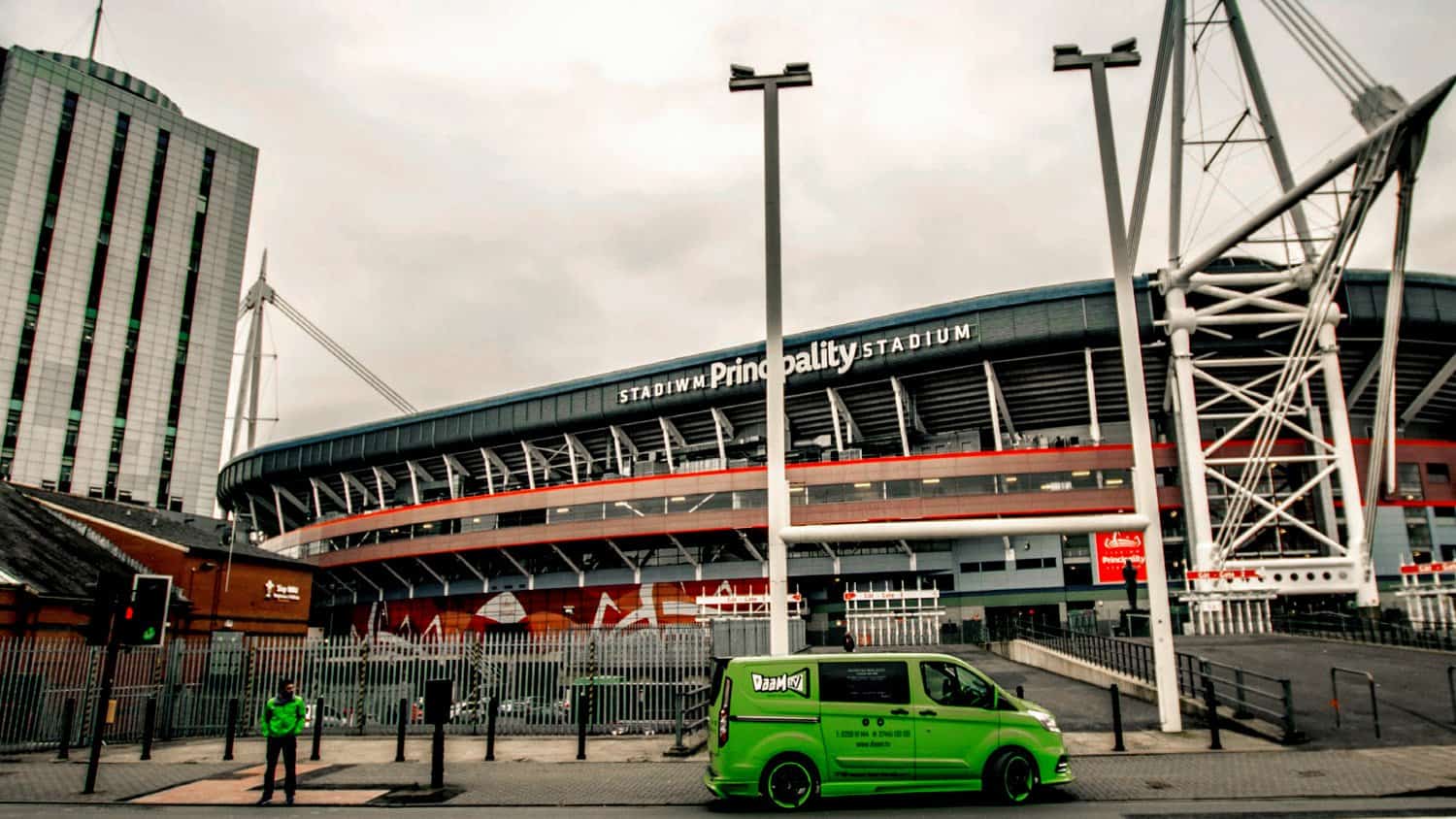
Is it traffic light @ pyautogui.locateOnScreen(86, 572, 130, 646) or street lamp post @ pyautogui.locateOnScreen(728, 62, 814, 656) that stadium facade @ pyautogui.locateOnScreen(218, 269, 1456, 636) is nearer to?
street lamp post @ pyautogui.locateOnScreen(728, 62, 814, 656)

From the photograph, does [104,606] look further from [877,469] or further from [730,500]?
[877,469]

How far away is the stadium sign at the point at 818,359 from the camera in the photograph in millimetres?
50303

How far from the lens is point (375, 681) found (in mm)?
21531

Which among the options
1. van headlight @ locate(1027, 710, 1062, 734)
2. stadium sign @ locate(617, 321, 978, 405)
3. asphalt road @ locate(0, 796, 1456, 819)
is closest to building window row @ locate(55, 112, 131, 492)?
stadium sign @ locate(617, 321, 978, 405)

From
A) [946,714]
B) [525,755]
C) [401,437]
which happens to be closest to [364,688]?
[525,755]

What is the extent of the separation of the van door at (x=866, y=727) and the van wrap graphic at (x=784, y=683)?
0.21 metres

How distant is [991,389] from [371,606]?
49.7 metres

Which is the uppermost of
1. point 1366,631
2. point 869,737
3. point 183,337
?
point 183,337

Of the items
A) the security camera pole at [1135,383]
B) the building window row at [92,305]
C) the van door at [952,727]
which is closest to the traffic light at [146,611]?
the van door at [952,727]

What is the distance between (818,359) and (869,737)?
1683 inches

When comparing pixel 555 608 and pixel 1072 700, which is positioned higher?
pixel 555 608

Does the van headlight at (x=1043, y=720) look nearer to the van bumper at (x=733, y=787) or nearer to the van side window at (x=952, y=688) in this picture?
the van side window at (x=952, y=688)

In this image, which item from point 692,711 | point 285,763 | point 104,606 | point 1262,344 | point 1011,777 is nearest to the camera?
point 1011,777

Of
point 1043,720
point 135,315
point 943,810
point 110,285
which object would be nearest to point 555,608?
point 1043,720
